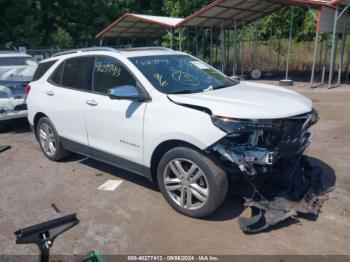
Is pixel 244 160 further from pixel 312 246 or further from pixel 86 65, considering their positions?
pixel 86 65

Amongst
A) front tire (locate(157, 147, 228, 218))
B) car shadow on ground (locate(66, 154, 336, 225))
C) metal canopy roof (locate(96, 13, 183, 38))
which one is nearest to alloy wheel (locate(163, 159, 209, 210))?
front tire (locate(157, 147, 228, 218))

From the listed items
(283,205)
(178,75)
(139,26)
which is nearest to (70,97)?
(178,75)

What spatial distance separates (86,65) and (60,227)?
3.52 meters

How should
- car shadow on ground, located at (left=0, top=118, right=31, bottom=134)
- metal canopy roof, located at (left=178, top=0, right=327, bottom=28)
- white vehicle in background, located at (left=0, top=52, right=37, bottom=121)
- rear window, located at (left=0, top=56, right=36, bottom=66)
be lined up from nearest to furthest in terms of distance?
white vehicle in background, located at (left=0, top=52, right=37, bottom=121) < car shadow on ground, located at (left=0, top=118, right=31, bottom=134) < rear window, located at (left=0, top=56, right=36, bottom=66) < metal canopy roof, located at (left=178, top=0, right=327, bottom=28)

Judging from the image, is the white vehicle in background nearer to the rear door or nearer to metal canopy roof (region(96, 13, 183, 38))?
the rear door

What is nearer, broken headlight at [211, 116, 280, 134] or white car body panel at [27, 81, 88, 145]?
broken headlight at [211, 116, 280, 134]

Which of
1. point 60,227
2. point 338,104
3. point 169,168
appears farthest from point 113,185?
point 338,104

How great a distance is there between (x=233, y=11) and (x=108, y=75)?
1381 cm

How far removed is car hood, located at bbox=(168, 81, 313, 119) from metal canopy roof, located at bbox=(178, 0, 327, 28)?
1126 cm

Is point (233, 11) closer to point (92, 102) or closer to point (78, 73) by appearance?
point (78, 73)

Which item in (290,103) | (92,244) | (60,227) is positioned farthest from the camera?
(290,103)

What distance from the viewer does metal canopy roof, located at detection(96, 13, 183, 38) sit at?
62.4ft

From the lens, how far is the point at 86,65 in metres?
4.96

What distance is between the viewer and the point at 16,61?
911 centimetres
